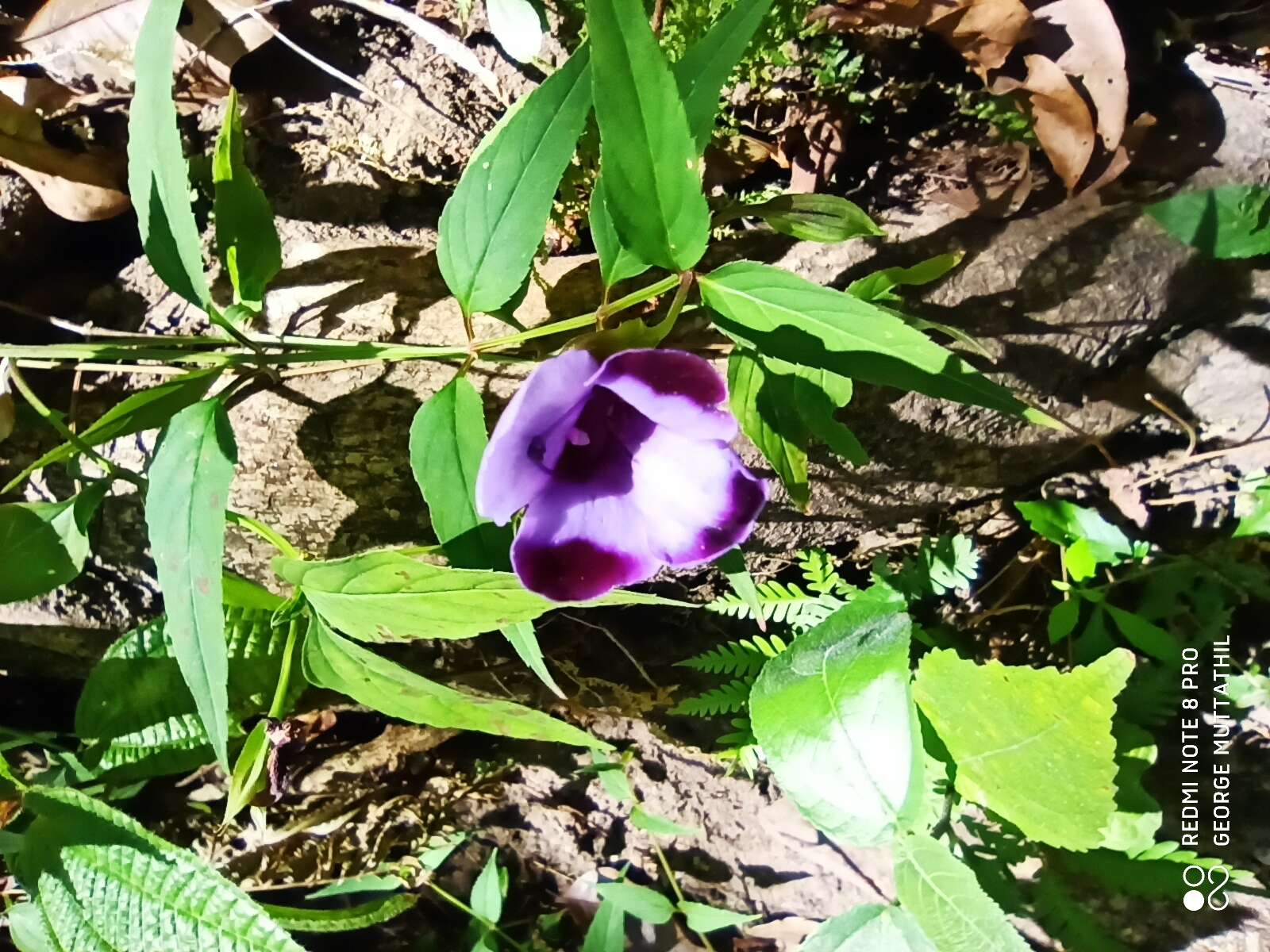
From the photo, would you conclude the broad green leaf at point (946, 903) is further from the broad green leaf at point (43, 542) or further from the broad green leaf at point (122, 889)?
the broad green leaf at point (43, 542)

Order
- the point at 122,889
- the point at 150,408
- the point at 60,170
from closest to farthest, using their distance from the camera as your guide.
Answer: the point at 150,408 < the point at 122,889 < the point at 60,170

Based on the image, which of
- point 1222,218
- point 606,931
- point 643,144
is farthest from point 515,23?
point 606,931

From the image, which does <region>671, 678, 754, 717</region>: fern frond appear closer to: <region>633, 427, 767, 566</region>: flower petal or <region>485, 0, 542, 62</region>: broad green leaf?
<region>633, 427, 767, 566</region>: flower petal

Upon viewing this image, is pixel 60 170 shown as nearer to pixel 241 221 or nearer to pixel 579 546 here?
pixel 241 221

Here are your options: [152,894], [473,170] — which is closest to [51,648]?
[152,894]

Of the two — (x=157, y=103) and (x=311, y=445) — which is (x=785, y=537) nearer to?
(x=311, y=445)

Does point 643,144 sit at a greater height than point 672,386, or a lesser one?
greater
